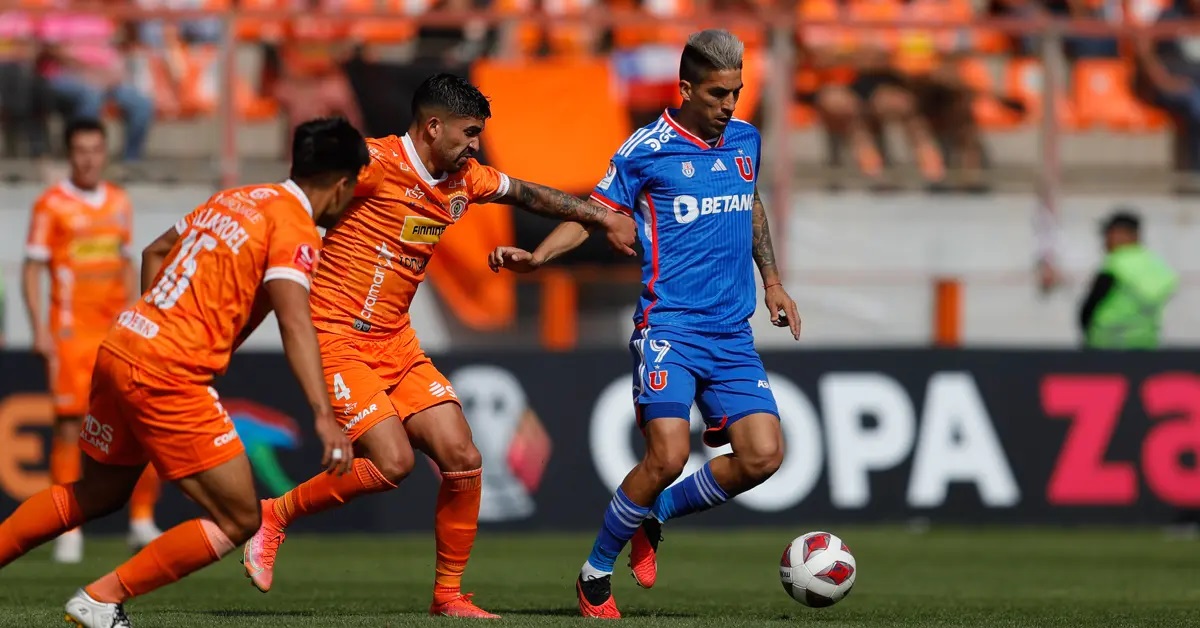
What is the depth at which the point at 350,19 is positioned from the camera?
46.9 feet

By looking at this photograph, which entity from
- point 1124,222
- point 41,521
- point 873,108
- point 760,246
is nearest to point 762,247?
point 760,246

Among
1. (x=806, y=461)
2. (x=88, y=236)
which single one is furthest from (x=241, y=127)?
(x=806, y=461)

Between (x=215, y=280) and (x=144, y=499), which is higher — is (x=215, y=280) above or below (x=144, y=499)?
above

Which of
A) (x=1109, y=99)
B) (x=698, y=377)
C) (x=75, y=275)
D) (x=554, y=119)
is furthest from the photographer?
(x=1109, y=99)

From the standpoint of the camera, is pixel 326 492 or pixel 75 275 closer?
pixel 326 492

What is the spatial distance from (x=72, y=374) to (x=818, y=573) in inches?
213

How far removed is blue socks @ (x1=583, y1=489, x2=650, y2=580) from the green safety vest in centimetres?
734

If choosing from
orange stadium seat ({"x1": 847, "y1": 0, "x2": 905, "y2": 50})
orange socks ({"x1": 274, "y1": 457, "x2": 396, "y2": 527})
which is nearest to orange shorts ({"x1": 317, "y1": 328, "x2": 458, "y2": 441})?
orange socks ({"x1": 274, "y1": 457, "x2": 396, "y2": 527})

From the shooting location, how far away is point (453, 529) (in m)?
7.81

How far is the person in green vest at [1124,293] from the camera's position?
14.0m

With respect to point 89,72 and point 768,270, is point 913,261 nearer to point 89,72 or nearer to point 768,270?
point 89,72

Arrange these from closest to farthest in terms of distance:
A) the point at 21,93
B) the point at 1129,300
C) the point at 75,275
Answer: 1. the point at 75,275
2. the point at 21,93
3. the point at 1129,300

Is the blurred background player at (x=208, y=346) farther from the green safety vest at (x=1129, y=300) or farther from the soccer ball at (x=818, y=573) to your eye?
the green safety vest at (x=1129, y=300)

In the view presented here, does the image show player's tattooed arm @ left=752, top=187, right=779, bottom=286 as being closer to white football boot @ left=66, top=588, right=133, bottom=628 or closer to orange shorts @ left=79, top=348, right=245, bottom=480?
orange shorts @ left=79, top=348, right=245, bottom=480
